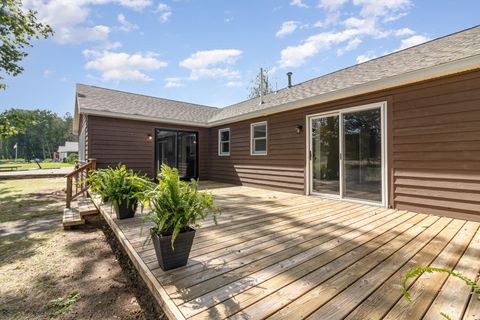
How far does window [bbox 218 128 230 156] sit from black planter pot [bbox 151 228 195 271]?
255 inches

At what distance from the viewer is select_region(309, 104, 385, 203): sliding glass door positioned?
439cm

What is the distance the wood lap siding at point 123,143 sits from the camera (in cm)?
670

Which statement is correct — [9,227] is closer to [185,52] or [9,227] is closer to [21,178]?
[185,52]

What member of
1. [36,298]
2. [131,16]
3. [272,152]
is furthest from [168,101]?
[36,298]

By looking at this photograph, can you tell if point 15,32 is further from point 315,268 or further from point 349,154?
point 315,268

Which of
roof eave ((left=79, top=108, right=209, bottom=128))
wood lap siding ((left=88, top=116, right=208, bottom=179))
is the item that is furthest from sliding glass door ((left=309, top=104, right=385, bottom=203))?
wood lap siding ((left=88, top=116, right=208, bottom=179))

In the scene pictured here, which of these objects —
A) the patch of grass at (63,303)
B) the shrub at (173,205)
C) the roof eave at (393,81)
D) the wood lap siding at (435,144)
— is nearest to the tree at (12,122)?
the patch of grass at (63,303)

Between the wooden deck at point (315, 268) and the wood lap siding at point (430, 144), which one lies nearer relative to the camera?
the wooden deck at point (315, 268)

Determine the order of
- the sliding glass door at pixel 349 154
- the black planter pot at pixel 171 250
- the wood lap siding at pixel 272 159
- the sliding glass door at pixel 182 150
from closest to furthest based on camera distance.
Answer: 1. the black planter pot at pixel 171 250
2. the sliding glass door at pixel 349 154
3. the wood lap siding at pixel 272 159
4. the sliding glass door at pixel 182 150

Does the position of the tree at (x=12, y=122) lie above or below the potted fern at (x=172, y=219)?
above

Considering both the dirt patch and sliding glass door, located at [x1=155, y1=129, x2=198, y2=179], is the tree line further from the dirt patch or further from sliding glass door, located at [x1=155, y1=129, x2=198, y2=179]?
the dirt patch

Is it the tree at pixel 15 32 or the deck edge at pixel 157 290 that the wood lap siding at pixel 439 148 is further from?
the tree at pixel 15 32

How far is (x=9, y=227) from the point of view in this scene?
167 inches

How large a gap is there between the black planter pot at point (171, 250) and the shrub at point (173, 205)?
0.16ft
